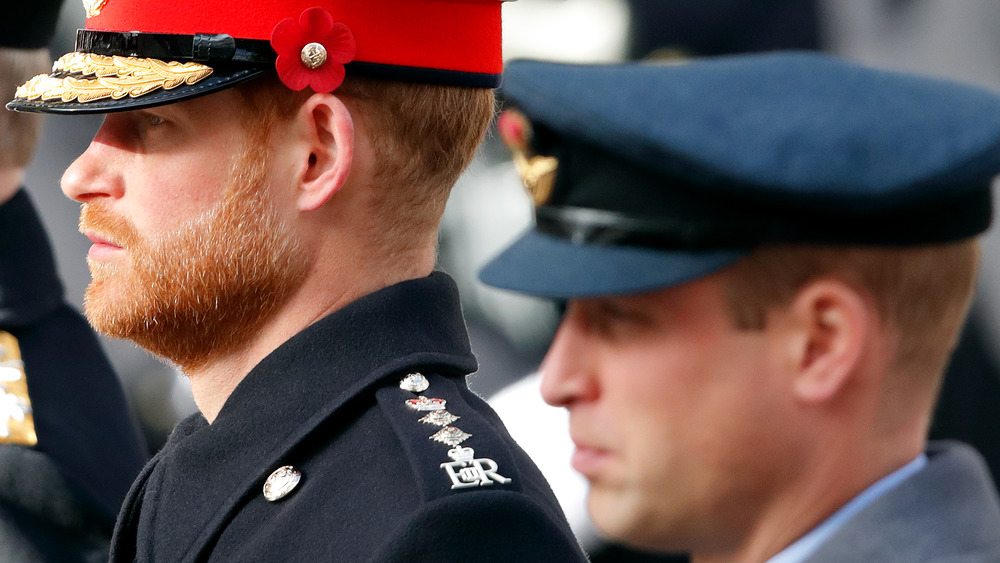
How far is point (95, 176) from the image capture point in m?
2.12

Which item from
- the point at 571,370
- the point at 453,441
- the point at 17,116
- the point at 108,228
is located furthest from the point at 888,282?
the point at 17,116

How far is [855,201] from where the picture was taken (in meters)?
1.14

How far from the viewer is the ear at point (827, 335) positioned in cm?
116

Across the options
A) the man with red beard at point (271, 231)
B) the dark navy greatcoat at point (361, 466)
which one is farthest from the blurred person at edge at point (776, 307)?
the man with red beard at point (271, 231)

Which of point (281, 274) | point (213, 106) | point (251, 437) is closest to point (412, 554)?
point (251, 437)

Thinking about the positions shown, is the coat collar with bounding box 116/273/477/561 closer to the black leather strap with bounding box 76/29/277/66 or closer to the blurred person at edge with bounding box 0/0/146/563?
the black leather strap with bounding box 76/29/277/66

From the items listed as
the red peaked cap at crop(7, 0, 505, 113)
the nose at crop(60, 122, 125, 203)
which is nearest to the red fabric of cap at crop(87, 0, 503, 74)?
the red peaked cap at crop(7, 0, 505, 113)

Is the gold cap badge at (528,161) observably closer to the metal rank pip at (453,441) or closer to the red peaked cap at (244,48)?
the metal rank pip at (453,441)

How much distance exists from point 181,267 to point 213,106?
0.29 m

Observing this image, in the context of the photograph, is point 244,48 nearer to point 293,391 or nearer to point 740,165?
point 293,391

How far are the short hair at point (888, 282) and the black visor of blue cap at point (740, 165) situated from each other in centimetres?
1

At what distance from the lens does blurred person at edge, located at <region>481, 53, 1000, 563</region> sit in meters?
1.17

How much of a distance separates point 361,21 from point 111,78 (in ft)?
1.47

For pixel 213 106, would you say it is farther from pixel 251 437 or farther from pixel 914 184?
pixel 914 184
